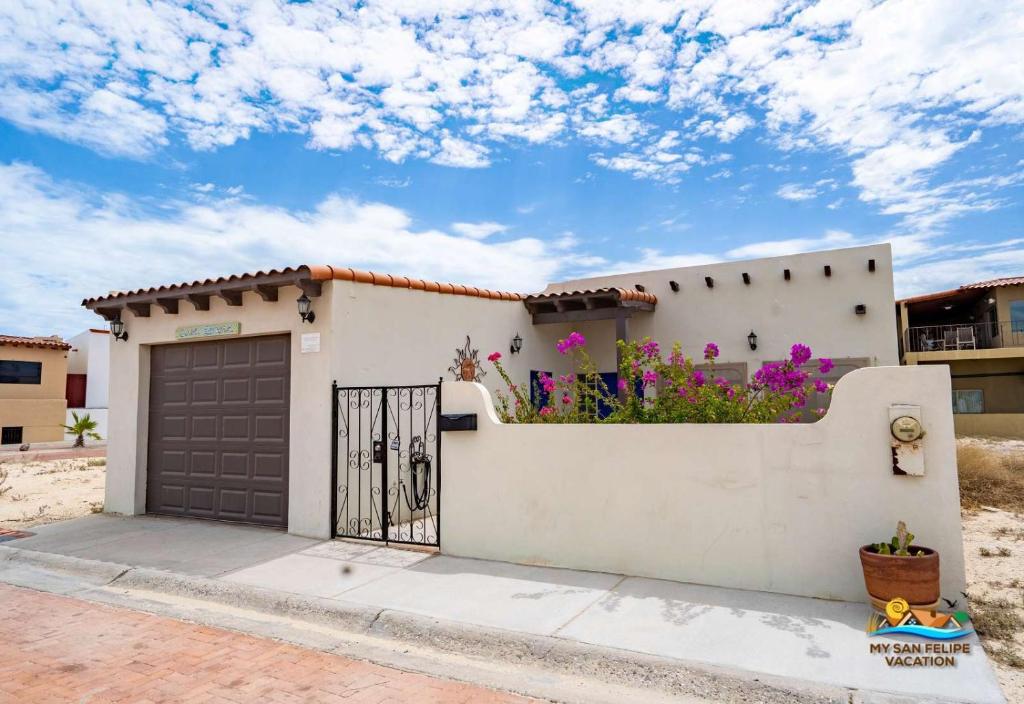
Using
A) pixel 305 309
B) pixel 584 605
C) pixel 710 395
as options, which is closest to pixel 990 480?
pixel 710 395

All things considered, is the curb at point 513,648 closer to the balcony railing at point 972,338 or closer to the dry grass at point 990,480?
the dry grass at point 990,480

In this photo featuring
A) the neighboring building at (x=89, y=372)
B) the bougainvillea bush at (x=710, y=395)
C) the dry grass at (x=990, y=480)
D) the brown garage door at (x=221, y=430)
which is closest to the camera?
the bougainvillea bush at (x=710, y=395)

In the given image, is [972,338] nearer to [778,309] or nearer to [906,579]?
[778,309]

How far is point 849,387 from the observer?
17.1 feet

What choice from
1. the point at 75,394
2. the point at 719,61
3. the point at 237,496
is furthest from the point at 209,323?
the point at 75,394

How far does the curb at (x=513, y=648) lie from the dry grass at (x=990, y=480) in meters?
7.32

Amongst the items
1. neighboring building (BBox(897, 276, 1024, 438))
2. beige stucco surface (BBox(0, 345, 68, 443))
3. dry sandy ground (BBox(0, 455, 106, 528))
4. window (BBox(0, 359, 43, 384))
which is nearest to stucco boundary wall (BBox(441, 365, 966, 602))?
dry sandy ground (BBox(0, 455, 106, 528))

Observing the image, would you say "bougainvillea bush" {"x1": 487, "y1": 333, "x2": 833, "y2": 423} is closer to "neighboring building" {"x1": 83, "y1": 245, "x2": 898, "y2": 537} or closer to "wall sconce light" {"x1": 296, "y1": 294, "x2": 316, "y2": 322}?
"neighboring building" {"x1": 83, "y1": 245, "x2": 898, "y2": 537}

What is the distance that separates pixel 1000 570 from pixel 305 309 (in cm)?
765

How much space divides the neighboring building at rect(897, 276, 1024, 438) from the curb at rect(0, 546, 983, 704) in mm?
22647

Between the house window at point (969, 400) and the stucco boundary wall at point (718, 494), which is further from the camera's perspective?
the house window at point (969, 400)

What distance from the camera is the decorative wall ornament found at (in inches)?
395

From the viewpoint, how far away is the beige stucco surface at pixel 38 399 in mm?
26703

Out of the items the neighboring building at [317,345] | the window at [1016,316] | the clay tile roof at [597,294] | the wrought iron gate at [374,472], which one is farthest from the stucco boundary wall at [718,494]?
the window at [1016,316]
